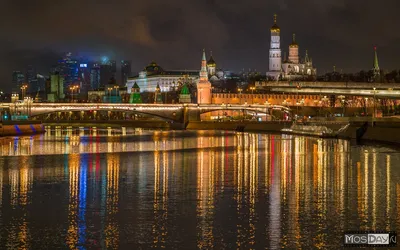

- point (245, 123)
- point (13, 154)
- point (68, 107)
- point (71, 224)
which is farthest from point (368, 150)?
point (68, 107)

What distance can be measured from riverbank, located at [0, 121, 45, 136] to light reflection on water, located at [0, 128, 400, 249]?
1494 inches

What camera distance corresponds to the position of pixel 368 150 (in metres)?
47.2

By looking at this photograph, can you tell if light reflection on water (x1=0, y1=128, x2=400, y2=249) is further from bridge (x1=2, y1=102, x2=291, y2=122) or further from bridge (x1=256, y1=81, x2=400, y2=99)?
bridge (x1=2, y1=102, x2=291, y2=122)

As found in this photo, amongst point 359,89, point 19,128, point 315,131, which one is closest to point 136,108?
point 359,89

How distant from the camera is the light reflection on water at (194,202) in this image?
58.8 ft

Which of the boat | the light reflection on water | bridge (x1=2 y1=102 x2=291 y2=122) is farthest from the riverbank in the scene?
the light reflection on water

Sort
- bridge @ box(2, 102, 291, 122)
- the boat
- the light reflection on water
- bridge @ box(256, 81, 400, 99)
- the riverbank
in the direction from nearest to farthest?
the light reflection on water
the boat
the riverbank
bridge @ box(256, 81, 400, 99)
bridge @ box(2, 102, 291, 122)

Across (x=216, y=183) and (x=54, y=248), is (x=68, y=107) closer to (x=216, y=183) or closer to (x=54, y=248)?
(x=216, y=183)

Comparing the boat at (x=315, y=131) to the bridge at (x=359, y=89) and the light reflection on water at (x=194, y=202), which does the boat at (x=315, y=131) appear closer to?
the bridge at (x=359, y=89)

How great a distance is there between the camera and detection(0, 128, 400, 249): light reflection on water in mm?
17922

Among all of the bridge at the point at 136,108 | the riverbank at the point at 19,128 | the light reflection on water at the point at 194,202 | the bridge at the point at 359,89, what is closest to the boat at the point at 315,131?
the bridge at the point at 359,89

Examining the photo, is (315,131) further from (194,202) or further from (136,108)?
(194,202)

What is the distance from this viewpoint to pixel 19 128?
80000 millimetres

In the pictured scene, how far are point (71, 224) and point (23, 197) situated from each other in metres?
5.31
